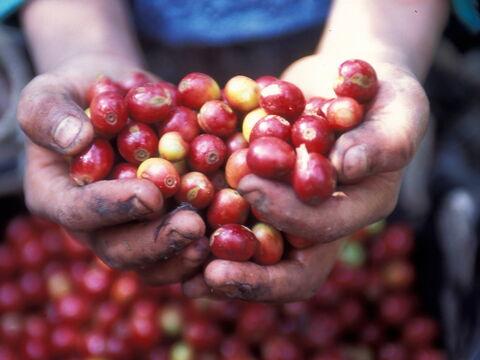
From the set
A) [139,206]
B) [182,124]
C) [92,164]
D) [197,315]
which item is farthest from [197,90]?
[197,315]

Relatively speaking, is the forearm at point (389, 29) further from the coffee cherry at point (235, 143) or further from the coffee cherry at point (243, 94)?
the coffee cherry at point (235, 143)

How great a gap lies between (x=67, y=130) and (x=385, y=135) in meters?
0.96

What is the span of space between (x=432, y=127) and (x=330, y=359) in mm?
1951

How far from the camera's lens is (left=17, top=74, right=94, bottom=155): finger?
191 centimetres

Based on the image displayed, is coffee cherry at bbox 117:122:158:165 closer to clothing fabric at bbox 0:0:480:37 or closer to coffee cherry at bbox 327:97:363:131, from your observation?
coffee cherry at bbox 327:97:363:131

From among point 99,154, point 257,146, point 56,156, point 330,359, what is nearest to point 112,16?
point 56,156

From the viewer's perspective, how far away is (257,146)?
1848 mm

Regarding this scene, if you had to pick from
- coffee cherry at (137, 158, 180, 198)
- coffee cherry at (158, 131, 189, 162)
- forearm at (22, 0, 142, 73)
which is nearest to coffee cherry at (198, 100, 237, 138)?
coffee cherry at (158, 131, 189, 162)

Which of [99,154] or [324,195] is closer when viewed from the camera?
[324,195]

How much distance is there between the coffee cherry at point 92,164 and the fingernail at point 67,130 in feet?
0.25

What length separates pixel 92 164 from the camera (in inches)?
77.2

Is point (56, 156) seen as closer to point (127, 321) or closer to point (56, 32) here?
point (56, 32)

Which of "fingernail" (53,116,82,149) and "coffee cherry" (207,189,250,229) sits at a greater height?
"fingernail" (53,116,82,149)

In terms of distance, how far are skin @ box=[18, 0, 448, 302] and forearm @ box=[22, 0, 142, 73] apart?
249mm
